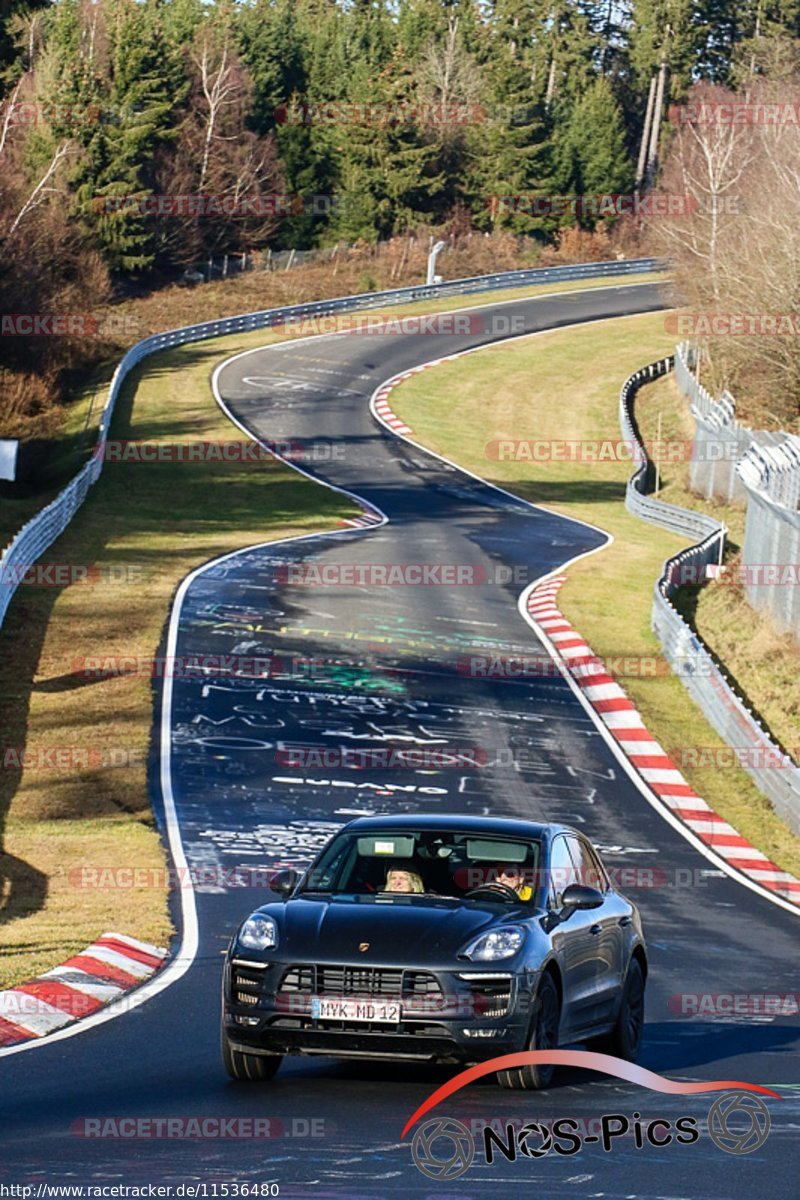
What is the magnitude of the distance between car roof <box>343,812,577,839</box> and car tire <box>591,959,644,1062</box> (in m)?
1.14

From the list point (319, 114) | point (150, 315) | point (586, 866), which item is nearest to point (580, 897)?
point (586, 866)

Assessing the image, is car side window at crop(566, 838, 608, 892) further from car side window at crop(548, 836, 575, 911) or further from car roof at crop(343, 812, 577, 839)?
car roof at crop(343, 812, 577, 839)

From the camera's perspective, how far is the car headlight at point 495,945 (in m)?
10.2

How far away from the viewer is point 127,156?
3551 inches

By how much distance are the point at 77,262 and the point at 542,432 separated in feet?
79.7

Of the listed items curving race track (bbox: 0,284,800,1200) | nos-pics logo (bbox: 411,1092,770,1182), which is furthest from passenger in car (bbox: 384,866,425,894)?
nos-pics logo (bbox: 411,1092,770,1182)

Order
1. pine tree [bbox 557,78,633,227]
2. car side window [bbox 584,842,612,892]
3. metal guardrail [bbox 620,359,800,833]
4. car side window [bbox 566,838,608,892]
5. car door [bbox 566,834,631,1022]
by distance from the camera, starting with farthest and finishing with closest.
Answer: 1. pine tree [bbox 557,78,633,227]
2. metal guardrail [bbox 620,359,800,833]
3. car side window [bbox 584,842,612,892]
4. car side window [bbox 566,838,608,892]
5. car door [bbox 566,834,631,1022]

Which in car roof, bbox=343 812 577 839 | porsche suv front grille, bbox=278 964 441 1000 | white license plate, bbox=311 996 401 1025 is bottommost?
white license plate, bbox=311 996 401 1025

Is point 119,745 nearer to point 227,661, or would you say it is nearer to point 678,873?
point 227,661

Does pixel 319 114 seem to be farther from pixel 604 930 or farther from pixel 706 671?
pixel 604 930

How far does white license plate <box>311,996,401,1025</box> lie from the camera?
391 inches

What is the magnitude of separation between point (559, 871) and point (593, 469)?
53.9 metres

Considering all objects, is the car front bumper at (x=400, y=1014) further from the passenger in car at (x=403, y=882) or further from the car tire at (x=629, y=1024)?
the car tire at (x=629, y=1024)

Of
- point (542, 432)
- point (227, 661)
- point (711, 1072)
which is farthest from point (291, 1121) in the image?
point (542, 432)
